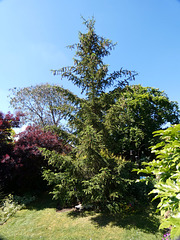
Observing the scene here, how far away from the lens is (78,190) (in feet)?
17.1

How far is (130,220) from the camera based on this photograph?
484 centimetres

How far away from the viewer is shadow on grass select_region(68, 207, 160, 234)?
440 cm

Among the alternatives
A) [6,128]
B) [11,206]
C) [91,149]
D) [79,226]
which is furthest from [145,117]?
[11,206]

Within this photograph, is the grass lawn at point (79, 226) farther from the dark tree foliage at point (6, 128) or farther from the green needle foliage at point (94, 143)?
the dark tree foliage at point (6, 128)

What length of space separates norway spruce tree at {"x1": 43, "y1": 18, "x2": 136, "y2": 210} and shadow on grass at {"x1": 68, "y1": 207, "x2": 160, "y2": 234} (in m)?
0.43

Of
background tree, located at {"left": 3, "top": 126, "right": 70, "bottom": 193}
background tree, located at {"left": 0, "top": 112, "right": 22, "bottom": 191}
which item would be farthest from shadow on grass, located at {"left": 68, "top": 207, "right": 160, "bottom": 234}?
background tree, located at {"left": 0, "top": 112, "right": 22, "bottom": 191}

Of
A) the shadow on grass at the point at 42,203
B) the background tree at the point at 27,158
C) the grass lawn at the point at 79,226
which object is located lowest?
the grass lawn at the point at 79,226

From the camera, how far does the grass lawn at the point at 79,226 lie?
4066mm

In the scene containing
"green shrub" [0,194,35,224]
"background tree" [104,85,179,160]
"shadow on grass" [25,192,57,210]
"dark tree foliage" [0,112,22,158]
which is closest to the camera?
"green shrub" [0,194,35,224]

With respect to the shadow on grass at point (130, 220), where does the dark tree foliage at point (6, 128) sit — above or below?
above

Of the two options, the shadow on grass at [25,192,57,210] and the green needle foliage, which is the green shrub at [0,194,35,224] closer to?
the shadow on grass at [25,192,57,210]

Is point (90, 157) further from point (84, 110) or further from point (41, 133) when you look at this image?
point (41, 133)

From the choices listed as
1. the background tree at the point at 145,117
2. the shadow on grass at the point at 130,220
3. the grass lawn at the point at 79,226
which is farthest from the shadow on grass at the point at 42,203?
the background tree at the point at 145,117

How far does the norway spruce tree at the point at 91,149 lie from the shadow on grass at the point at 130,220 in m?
0.43
